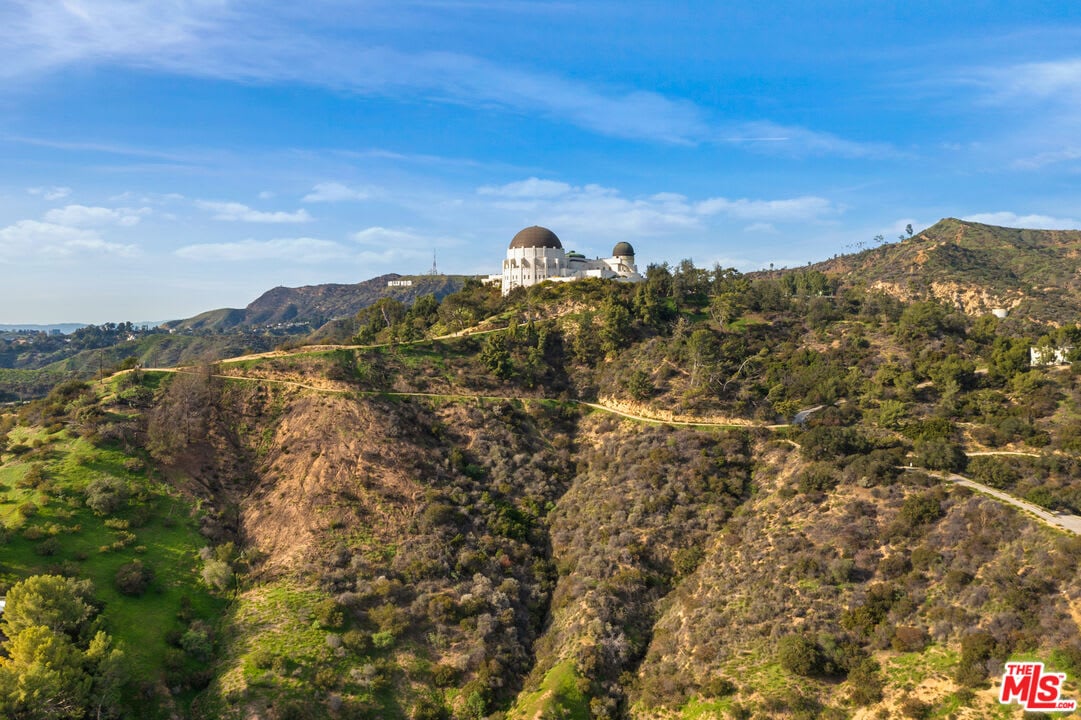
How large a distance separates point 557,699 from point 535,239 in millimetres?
83936

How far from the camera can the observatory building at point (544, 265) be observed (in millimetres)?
105062

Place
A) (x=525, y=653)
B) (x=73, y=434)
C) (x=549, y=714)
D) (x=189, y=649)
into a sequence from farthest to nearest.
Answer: (x=73, y=434) → (x=525, y=653) → (x=189, y=649) → (x=549, y=714)

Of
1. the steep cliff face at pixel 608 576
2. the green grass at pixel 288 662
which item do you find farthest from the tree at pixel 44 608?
the steep cliff face at pixel 608 576

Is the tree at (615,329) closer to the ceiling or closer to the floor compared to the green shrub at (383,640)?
closer to the ceiling

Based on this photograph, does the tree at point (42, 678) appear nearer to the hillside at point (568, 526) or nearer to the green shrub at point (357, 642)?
the hillside at point (568, 526)

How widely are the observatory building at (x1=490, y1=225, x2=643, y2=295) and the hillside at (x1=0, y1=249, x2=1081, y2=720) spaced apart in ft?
97.8

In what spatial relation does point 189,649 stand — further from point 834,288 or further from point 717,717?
point 834,288

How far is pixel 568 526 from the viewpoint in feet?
175

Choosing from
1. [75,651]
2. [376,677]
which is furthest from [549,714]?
[75,651]

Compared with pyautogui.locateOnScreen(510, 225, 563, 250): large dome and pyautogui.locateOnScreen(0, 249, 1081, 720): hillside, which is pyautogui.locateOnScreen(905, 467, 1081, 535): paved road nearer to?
pyautogui.locateOnScreen(0, 249, 1081, 720): hillside

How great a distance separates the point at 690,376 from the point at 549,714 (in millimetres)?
45755

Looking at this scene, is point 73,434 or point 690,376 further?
point 690,376

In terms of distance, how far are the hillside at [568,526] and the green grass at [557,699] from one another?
22 cm

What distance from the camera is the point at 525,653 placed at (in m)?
41.0
